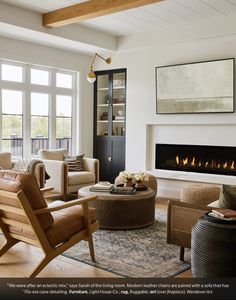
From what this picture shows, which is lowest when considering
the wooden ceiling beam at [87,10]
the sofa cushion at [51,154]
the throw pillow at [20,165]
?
the throw pillow at [20,165]

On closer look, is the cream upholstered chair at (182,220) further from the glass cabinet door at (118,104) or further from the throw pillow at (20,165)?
the glass cabinet door at (118,104)

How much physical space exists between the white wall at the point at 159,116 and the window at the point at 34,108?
107cm

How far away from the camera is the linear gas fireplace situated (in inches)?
239

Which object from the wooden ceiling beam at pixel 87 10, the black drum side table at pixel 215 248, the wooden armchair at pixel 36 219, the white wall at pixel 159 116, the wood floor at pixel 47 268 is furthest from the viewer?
the white wall at pixel 159 116

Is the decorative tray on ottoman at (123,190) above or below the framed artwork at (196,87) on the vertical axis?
below

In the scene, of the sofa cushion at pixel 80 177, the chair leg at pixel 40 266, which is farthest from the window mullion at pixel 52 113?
the chair leg at pixel 40 266

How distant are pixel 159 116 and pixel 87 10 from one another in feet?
7.85

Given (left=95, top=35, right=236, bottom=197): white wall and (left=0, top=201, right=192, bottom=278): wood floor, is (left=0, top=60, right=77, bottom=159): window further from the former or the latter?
(left=0, top=201, right=192, bottom=278): wood floor

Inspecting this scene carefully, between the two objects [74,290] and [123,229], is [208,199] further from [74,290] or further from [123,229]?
[74,290]

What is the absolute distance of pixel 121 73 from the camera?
745 cm

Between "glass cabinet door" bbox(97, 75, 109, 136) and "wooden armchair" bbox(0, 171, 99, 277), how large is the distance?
4810 mm

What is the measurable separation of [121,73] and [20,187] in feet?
17.0

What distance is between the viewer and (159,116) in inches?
266

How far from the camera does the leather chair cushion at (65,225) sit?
2.86 metres
